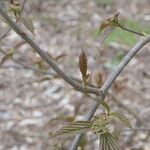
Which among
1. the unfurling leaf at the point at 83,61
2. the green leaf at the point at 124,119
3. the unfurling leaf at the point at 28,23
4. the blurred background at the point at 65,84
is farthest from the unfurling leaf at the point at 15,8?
the blurred background at the point at 65,84

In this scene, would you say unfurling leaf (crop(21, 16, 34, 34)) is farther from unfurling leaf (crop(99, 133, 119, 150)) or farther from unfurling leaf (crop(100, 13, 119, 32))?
unfurling leaf (crop(99, 133, 119, 150))

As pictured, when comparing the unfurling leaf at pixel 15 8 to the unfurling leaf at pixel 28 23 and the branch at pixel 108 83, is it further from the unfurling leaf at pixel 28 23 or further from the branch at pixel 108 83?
the branch at pixel 108 83

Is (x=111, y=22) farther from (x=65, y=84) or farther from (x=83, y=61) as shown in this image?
(x=65, y=84)

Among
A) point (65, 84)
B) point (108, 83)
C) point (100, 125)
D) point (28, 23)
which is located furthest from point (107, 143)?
point (65, 84)

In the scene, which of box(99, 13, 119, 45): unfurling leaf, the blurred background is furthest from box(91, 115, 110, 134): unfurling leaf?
the blurred background

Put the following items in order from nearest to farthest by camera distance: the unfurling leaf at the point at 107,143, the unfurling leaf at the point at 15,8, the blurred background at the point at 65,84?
the unfurling leaf at the point at 107,143, the unfurling leaf at the point at 15,8, the blurred background at the point at 65,84
